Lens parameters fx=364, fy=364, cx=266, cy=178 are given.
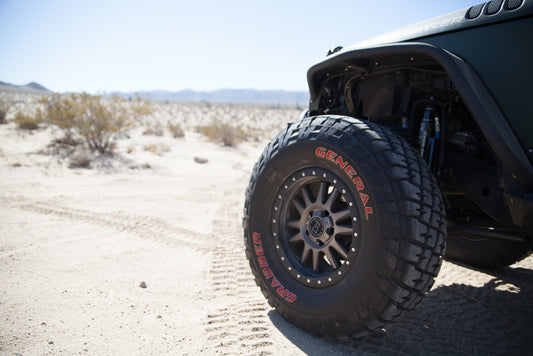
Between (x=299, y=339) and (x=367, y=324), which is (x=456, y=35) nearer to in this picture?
(x=367, y=324)

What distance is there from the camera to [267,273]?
7.81ft

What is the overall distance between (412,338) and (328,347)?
56cm

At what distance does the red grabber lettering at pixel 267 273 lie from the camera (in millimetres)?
2254

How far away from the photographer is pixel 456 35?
2168mm

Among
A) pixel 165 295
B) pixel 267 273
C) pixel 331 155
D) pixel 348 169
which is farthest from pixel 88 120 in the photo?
pixel 348 169

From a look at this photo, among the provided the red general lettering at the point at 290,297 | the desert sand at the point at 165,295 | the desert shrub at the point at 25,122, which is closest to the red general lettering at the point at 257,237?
the red general lettering at the point at 290,297

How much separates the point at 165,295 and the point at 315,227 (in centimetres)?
132

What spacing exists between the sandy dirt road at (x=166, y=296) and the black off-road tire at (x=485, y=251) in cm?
13

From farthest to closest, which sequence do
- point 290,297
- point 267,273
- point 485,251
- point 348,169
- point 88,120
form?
point 88,120 → point 485,251 → point 267,273 → point 290,297 → point 348,169

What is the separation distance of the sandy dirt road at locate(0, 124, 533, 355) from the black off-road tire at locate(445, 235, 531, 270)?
134mm

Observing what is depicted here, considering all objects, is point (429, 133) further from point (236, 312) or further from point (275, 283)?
point (236, 312)

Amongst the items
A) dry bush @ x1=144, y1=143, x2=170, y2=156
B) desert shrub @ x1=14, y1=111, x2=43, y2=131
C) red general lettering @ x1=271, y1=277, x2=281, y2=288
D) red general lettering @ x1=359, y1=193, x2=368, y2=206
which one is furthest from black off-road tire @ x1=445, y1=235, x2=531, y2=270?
desert shrub @ x1=14, y1=111, x2=43, y2=131

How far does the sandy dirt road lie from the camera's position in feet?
6.99

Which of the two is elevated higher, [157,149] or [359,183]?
[359,183]
